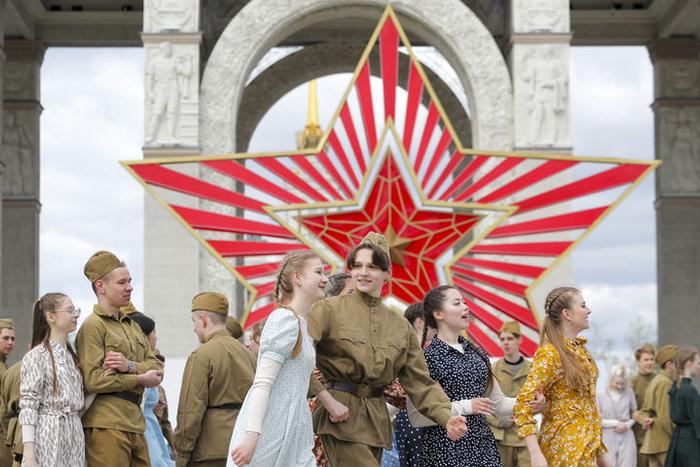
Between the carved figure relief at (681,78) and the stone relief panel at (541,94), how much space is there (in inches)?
219

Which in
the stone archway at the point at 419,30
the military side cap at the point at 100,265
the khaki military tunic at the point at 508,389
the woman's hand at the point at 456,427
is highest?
the stone archway at the point at 419,30

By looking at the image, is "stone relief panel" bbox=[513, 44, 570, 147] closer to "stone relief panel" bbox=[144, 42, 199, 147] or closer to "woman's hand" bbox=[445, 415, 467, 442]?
"stone relief panel" bbox=[144, 42, 199, 147]

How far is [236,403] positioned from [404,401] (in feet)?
3.41

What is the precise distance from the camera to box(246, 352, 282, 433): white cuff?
566cm

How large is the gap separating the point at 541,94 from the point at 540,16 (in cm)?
124

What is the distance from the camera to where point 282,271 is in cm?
619

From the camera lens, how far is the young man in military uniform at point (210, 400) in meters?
7.43

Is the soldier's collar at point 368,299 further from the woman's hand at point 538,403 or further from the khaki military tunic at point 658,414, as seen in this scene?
the khaki military tunic at point 658,414

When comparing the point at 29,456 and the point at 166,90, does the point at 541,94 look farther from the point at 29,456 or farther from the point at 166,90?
the point at 29,456

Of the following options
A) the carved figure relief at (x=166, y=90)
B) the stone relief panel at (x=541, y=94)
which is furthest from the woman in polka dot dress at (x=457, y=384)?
the carved figure relief at (x=166, y=90)

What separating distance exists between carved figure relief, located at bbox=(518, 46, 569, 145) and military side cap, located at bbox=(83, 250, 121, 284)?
12.1m

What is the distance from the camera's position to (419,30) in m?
19.6

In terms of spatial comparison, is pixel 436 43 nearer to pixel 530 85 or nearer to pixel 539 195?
pixel 530 85

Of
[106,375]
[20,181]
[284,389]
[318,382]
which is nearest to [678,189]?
[20,181]
